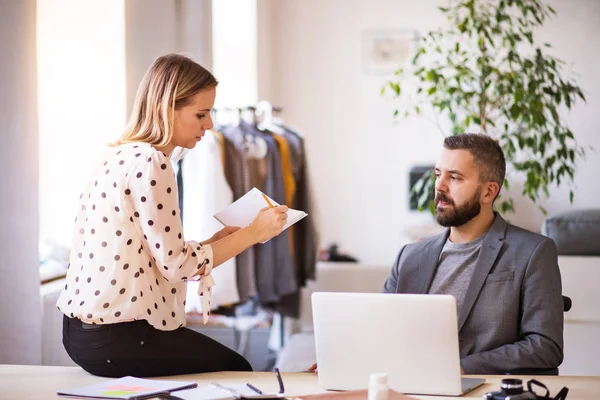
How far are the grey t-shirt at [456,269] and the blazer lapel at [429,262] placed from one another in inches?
0.7

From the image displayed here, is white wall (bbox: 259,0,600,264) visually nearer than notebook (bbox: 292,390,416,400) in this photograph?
No

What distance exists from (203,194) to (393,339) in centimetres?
244

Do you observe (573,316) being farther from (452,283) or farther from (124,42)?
(124,42)

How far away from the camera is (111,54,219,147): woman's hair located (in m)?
2.18

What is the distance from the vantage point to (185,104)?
223cm

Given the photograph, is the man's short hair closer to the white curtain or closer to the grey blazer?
the grey blazer

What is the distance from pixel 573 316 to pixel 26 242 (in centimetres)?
215

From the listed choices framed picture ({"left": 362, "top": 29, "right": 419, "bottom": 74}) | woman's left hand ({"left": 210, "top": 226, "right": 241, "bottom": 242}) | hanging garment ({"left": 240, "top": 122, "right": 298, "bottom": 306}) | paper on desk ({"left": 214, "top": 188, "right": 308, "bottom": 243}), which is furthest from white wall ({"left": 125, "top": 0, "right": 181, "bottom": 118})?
framed picture ({"left": 362, "top": 29, "right": 419, "bottom": 74})

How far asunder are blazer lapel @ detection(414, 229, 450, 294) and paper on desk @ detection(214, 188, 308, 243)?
47 centimetres

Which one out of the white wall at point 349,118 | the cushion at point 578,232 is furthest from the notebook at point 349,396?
the white wall at point 349,118

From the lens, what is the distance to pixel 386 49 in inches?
251

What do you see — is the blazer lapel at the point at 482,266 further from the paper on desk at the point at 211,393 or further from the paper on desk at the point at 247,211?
the paper on desk at the point at 211,393

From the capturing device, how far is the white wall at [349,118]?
6.37 meters

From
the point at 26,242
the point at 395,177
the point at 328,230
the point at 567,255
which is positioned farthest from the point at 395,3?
the point at 26,242
